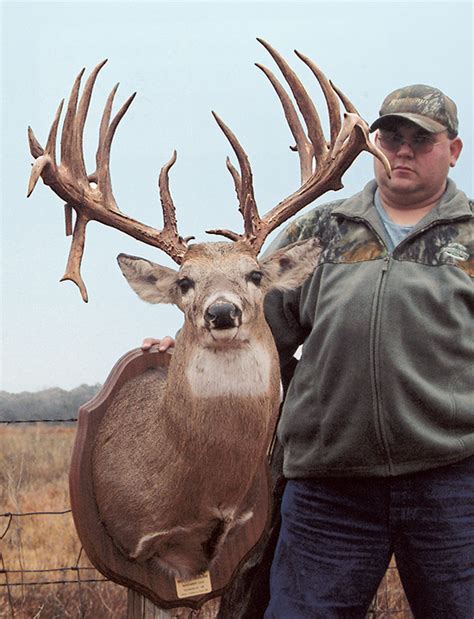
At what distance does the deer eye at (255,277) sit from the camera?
8.93 ft

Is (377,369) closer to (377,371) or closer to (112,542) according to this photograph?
(377,371)

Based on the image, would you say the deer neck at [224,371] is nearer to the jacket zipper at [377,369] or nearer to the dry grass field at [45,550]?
the jacket zipper at [377,369]

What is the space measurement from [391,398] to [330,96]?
1.06 meters

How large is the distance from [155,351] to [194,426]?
1.52 feet

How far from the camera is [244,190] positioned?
289cm

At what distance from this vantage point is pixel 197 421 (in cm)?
259

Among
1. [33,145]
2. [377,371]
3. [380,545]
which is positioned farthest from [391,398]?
[33,145]

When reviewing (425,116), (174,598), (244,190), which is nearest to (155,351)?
(244,190)

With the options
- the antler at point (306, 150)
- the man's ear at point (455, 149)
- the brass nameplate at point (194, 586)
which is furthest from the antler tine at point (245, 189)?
the brass nameplate at point (194, 586)

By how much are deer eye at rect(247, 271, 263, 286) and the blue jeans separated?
878 millimetres

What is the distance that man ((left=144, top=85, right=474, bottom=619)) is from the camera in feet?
9.96

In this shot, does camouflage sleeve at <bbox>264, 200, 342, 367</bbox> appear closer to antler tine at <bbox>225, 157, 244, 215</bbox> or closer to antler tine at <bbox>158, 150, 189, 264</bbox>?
antler tine at <bbox>225, 157, 244, 215</bbox>

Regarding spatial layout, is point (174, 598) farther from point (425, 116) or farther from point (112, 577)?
point (425, 116)

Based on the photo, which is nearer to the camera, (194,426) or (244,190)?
(194,426)
